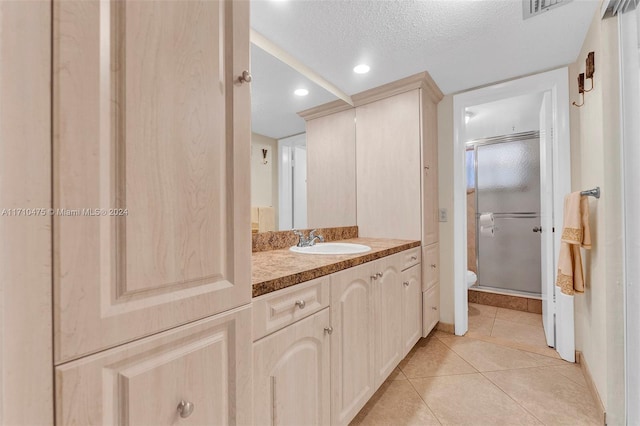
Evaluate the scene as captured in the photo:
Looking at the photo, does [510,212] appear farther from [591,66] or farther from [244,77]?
[244,77]

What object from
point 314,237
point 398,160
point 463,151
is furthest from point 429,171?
point 314,237

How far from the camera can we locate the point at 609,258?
128 centimetres

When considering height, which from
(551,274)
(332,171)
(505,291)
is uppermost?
(332,171)

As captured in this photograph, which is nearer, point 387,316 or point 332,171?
point 387,316

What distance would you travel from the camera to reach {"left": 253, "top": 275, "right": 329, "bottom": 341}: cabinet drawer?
846 millimetres

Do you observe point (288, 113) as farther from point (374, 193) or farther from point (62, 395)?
point (62, 395)

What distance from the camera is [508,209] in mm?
3221

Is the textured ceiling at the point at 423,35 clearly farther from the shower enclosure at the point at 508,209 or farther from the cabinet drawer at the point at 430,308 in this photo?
the cabinet drawer at the point at 430,308

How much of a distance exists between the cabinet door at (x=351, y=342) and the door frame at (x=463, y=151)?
1.32 meters

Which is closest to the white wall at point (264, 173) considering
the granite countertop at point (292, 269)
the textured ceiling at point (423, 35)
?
the granite countertop at point (292, 269)

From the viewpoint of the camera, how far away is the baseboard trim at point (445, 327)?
2398mm

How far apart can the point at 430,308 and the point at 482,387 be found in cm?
63

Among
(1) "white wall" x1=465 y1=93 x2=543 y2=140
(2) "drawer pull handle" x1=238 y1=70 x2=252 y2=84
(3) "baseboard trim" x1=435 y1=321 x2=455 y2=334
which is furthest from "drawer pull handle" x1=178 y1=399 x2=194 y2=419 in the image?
(1) "white wall" x1=465 y1=93 x2=543 y2=140

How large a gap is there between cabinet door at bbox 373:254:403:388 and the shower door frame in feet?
2.99
